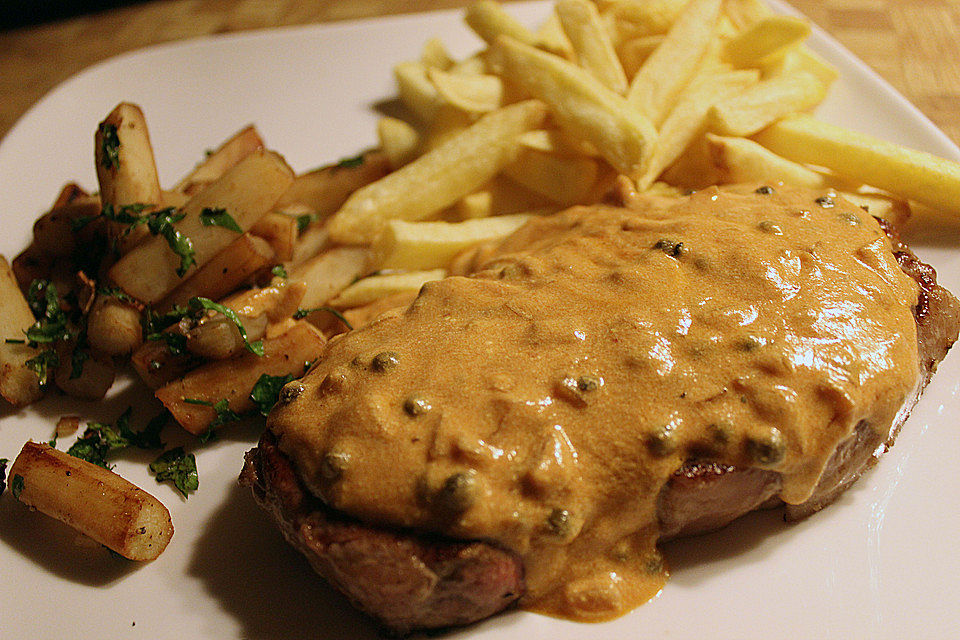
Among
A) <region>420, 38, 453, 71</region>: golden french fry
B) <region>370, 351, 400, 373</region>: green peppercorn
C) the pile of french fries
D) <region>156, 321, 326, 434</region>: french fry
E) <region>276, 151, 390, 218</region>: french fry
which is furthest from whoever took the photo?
<region>420, 38, 453, 71</region>: golden french fry

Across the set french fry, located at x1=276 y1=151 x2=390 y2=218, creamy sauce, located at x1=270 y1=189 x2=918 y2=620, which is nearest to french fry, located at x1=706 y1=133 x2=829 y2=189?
creamy sauce, located at x1=270 y1=189 x2=918 y2=620

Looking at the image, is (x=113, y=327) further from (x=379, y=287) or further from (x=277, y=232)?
(x=379, y=287)

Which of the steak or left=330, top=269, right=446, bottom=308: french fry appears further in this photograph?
left=330, top=269, right=446, bottom=308: french fry

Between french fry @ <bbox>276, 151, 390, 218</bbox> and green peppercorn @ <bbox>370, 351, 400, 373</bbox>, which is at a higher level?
green peppercorn @ <bbox>370, 351, 400, 373</bbox>

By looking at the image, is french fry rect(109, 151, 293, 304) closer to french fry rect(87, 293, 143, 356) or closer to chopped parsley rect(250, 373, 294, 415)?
french fry rect(87, 293, 143, 356)

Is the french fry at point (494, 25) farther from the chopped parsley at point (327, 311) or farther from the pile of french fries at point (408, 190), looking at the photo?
the chopped parsley at point (327, 311)

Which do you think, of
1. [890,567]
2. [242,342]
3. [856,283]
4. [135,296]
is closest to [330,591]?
[242,342]
